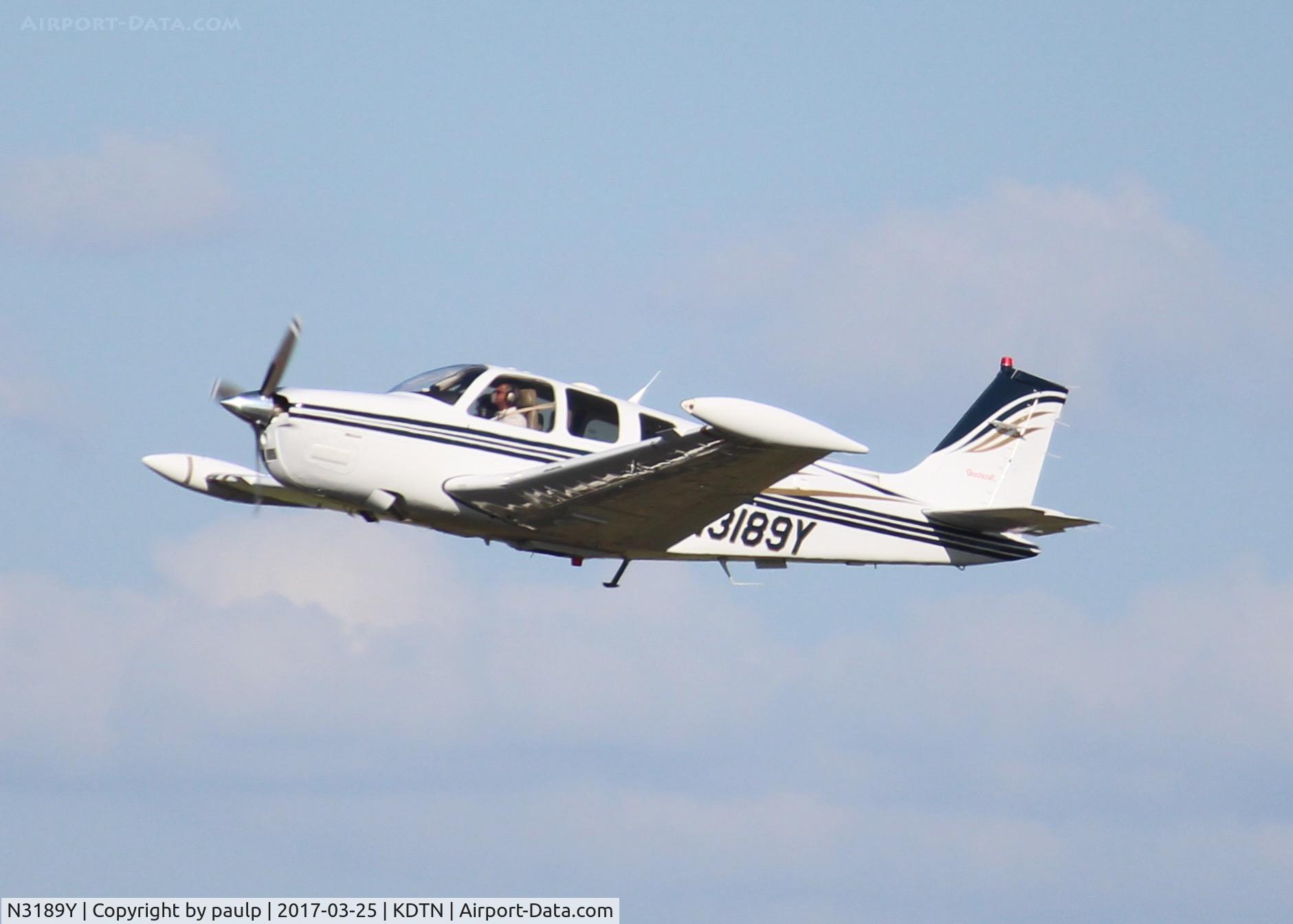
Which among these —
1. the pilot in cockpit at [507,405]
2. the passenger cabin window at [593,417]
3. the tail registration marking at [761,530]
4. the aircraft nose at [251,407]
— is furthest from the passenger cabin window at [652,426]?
the aircraft nose at [251,407]

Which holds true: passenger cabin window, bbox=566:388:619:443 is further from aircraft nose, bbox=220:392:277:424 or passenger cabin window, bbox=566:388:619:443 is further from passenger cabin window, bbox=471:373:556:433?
aircraft nose, bbox=220:392:277:424

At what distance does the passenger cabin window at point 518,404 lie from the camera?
60.2 ft

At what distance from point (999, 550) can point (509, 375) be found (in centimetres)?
601

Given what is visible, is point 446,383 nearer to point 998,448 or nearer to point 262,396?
point 262,396

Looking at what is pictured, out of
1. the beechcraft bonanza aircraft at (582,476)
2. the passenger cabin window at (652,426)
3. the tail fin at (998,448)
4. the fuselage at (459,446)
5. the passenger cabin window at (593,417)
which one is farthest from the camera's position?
the tail fin at (998,448)

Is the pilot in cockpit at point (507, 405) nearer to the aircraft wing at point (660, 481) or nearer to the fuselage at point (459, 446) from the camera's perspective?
the fuselage at point (459, 446)

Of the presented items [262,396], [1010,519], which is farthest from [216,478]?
[1010,519]

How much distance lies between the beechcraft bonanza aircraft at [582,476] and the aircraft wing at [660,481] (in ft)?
0.06

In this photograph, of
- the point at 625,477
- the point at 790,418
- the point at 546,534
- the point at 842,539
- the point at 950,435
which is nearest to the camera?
the point at 790,418

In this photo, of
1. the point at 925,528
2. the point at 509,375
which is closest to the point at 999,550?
the point at 925,528

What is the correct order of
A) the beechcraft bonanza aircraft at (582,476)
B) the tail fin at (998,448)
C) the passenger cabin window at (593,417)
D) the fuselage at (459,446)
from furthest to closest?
the tail fin at (998,448) < the passenger cabin window at (593,417) < the fuselage at (459,446) < the beechcraft bonanza aircraft at (582,476)

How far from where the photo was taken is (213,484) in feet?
66.5

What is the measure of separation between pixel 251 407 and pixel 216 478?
8.93ft

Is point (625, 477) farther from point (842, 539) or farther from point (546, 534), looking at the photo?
point (842, 539)
